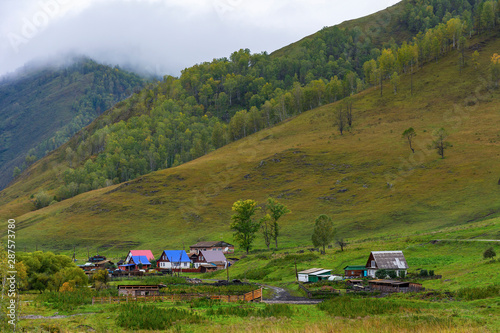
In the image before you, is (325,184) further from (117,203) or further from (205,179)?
(117,203)

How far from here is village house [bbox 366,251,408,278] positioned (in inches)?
2753

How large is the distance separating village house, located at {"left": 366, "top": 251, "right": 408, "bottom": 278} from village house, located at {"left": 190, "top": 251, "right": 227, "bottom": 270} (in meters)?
46.0

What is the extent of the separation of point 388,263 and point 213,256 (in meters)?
52.2

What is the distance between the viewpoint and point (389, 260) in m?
70.8

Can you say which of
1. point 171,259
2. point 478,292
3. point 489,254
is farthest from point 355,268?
point 171,259

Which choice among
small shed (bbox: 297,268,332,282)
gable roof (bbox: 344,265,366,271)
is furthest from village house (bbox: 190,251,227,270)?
gable roof (bbox: 344,265,366,271)

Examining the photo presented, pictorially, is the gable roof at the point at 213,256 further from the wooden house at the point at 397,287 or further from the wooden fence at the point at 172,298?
the wooden fence at the point at 172,298

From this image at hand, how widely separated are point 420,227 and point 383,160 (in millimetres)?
54067

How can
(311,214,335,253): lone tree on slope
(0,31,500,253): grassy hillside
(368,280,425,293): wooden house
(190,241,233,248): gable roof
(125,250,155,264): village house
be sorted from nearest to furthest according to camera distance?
(368,280,425,293): wooden house → (311,214,335,253): lone tree on slope → (125,250,155,264): village house → (0,31,500,253): grassy hillside → (190,241,233,248): gable roof

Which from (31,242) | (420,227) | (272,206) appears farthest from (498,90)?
(31,242)

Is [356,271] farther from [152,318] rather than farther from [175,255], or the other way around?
[175,255]

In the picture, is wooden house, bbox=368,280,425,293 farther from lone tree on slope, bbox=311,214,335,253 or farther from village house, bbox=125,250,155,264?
village house, bbox=125,250,155,264

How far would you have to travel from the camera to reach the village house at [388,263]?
69938mm

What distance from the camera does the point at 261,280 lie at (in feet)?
271
